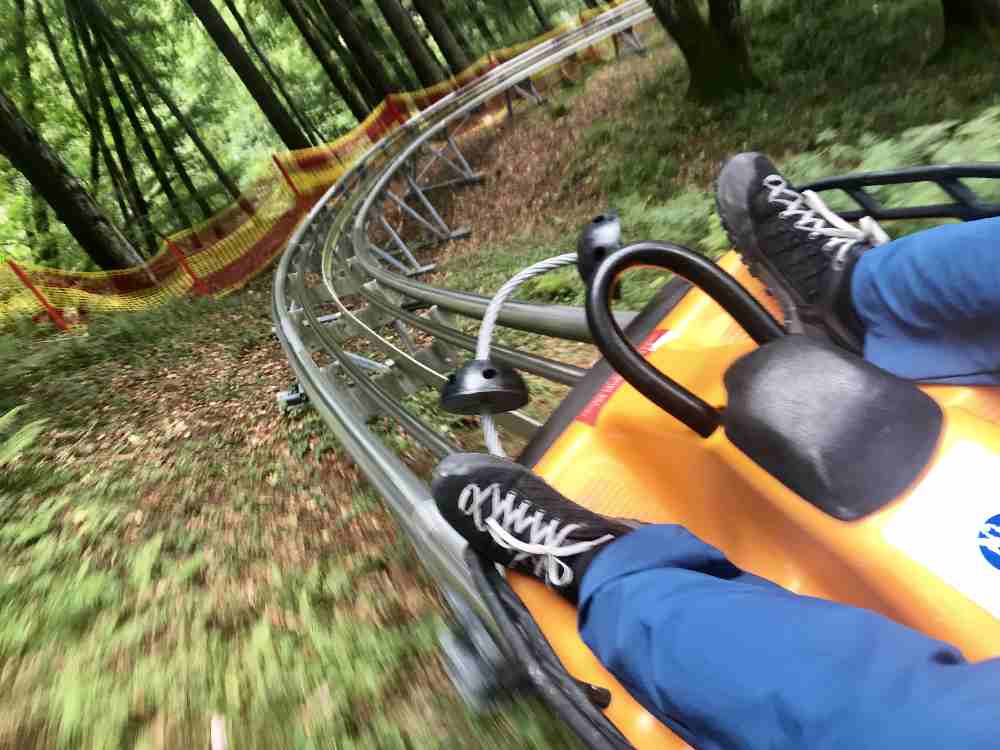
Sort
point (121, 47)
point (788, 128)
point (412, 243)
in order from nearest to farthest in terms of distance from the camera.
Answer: point (788, 128) < point (412, 243) < point (121, 47)

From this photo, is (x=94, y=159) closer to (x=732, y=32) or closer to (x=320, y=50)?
(x=320, y=50)

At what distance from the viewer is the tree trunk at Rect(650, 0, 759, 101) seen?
6.70 m

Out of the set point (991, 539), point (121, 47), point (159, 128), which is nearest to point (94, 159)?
point (159, 128)

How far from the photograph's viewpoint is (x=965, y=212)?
1922 millimetres

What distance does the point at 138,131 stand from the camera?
18.2 metres

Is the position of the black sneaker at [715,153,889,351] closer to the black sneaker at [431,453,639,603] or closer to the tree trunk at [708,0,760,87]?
the black sneaker at [431,453,639,603]

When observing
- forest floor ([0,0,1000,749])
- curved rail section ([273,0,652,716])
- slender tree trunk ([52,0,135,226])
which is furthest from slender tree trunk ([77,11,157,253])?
forest floor ([0,0,1000,749])

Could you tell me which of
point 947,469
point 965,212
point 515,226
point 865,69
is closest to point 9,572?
point 947,469

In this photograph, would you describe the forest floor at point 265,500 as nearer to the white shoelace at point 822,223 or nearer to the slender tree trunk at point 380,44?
the white shoelace at point 822,223

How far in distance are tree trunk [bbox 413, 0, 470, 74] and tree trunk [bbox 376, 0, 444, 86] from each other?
36cm

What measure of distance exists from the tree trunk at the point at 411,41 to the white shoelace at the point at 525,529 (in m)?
14.0

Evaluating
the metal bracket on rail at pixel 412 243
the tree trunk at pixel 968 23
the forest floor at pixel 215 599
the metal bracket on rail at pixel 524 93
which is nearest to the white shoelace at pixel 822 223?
the forest floor at pixel 215 599

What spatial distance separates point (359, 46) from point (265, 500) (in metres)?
13.1

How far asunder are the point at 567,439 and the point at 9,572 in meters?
2.92
